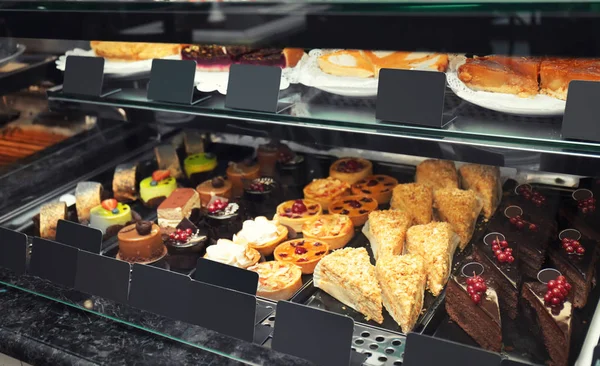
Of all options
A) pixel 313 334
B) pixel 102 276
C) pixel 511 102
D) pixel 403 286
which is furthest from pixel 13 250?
pixel 511 102

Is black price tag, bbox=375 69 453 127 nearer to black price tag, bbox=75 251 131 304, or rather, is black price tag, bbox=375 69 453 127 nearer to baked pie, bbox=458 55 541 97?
baked pie, bbox=458 55 541 97

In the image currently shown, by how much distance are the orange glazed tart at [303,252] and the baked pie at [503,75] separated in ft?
2.67

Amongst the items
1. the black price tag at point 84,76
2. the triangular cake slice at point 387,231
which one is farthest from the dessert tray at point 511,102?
the black price tag at point 84,76

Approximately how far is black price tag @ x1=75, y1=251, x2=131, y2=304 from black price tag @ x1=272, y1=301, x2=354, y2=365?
561 millimetres

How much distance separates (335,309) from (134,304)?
0.61 meters

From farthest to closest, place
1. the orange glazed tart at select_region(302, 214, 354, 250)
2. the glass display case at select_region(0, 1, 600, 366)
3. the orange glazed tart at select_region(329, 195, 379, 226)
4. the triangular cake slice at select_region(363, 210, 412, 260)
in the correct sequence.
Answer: the orange glazed tart at select_region(329, 195, 379, 226)
the orange glazed tart at select_region(302, 214, 354, 250)
the triangular cake slice at select_region(363, 210, 412, 260)
the glass display case at select_region(0, 1, 600, 366)

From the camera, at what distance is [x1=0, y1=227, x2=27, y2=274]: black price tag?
7.47ft

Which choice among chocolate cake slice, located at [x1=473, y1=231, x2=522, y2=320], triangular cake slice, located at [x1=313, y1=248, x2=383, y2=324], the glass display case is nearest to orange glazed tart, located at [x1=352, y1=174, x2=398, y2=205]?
the glass display case

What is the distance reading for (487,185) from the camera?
2.48 metres

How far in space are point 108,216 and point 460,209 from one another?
140 centimetres

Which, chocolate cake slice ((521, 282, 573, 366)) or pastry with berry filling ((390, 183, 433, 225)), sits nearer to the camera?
chocolate cake slice ((521, 282, 573, 366))

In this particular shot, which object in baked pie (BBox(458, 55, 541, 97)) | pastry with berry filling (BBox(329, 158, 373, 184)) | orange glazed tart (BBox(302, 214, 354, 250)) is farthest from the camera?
pastry with berry filling (BBox(329, 158, 373, 184))

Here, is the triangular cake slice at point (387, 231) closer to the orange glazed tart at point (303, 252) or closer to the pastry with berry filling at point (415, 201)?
the pastry with berry filling at point (415, 201)

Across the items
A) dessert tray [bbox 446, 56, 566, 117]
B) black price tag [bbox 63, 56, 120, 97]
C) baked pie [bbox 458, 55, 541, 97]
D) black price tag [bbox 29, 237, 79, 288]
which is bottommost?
black price tag [bbox 29, 237, 79, 288]
